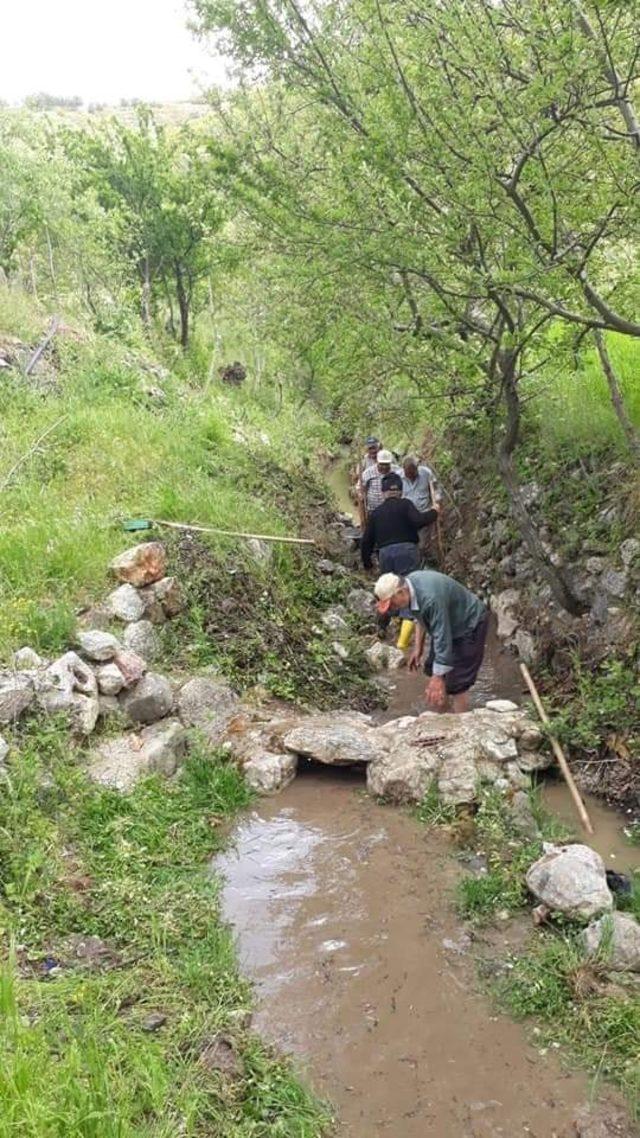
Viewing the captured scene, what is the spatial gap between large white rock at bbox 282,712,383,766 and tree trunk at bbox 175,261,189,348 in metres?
13.5

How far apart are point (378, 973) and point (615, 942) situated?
1137 mm

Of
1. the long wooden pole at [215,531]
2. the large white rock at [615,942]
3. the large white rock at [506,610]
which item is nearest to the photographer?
the large white rock at [615,942]

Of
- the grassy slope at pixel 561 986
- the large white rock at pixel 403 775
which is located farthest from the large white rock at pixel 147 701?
the grassy slope at pixel 561 986

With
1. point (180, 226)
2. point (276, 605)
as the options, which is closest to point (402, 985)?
point (276, 605)

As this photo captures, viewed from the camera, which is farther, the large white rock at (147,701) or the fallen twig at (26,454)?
the fallen twig at (26,454)

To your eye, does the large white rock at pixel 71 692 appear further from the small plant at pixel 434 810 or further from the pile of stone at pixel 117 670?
the small plant at pixel 434 810

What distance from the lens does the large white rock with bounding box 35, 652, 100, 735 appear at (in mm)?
5012

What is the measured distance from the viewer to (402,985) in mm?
3650

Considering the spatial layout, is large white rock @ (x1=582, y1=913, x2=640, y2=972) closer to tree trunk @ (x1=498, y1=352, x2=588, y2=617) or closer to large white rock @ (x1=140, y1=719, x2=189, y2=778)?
large white rock @ (x1=140, y1=719, x2=189, y2=778)

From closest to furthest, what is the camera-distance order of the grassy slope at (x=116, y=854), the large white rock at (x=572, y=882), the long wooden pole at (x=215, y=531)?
1. the grassy slope at (x=116, y=854)
2. the large white rock at (x=572, y=882)
3. the long wooden pole at (x=215, y=531)

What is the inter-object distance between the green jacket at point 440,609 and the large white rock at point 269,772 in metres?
1.37

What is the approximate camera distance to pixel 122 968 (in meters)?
3.57

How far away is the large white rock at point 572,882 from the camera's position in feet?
12.6

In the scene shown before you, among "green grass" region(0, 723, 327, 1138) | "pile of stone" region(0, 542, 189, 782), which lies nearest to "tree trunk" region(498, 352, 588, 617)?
"pile of stone" region(0, 542, 189, 782)
